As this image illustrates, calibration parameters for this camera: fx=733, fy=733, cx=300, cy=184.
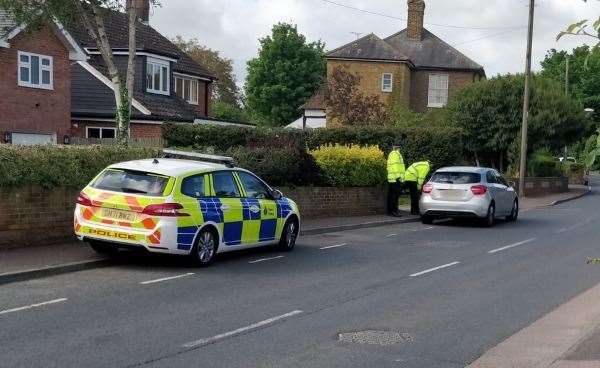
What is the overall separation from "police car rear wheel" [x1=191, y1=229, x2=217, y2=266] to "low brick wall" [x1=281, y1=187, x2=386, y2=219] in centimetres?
689

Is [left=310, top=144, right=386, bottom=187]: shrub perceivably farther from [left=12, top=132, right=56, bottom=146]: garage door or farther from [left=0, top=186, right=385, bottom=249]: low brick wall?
[left=12, top=132, right=56, bottom=146]: garage door

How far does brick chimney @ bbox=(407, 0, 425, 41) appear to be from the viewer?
163 ft

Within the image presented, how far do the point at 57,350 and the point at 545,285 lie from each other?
6.88m

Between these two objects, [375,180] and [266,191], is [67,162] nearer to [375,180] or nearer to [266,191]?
[266,191]

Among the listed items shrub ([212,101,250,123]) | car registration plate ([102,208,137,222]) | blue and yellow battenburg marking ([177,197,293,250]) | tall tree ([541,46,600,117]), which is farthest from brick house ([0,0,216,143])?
tall tree ([541,46,600,117])

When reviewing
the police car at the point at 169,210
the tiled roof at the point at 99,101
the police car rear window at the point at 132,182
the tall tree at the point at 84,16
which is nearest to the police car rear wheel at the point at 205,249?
the police car at the point at 169,210

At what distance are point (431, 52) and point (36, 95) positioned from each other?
3036 cm

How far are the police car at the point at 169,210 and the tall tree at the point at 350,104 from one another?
22892mm

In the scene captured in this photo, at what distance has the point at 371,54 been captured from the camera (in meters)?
46.7

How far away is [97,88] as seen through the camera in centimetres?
3175

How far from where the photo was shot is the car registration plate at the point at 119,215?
1024cm

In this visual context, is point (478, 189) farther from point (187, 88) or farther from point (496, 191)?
point (187, 88)

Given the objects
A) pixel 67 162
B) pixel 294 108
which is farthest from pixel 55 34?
pixel 294 108

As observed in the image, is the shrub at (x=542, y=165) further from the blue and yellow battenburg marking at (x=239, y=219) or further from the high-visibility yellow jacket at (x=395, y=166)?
the blue and yellow battenburg marking at (x=239, y=219)
